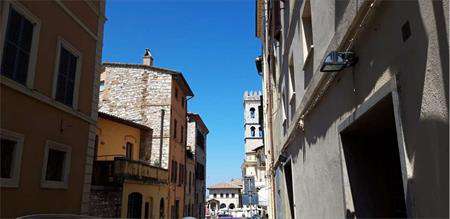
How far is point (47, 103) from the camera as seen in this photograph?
974cm

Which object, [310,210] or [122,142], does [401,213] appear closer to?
Answer: [310,210]

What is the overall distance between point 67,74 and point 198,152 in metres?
32.4

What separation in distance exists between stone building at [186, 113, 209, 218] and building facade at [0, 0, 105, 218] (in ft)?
89.6

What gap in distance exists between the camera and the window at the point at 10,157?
8.05m

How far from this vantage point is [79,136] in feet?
37.6

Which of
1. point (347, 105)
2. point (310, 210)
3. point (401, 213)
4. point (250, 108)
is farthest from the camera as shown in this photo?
point (250, 108)

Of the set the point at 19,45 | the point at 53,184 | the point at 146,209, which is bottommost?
the point at 146,209

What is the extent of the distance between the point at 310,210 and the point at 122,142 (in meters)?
18.8

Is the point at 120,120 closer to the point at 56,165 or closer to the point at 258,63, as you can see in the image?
the point at 258,63

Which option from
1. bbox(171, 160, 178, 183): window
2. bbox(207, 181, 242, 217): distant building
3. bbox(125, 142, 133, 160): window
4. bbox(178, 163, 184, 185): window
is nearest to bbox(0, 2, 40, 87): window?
bbox(125, 142, 133, 160): window

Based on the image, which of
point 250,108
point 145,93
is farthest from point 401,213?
point 250,108

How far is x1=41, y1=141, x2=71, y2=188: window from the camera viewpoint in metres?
9.62

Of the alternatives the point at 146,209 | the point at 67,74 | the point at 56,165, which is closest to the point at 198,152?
the point at 146,209

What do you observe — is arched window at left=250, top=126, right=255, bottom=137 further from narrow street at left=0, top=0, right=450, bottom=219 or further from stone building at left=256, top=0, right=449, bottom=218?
stone building at left=256, top=0, right=449, bottom=218
